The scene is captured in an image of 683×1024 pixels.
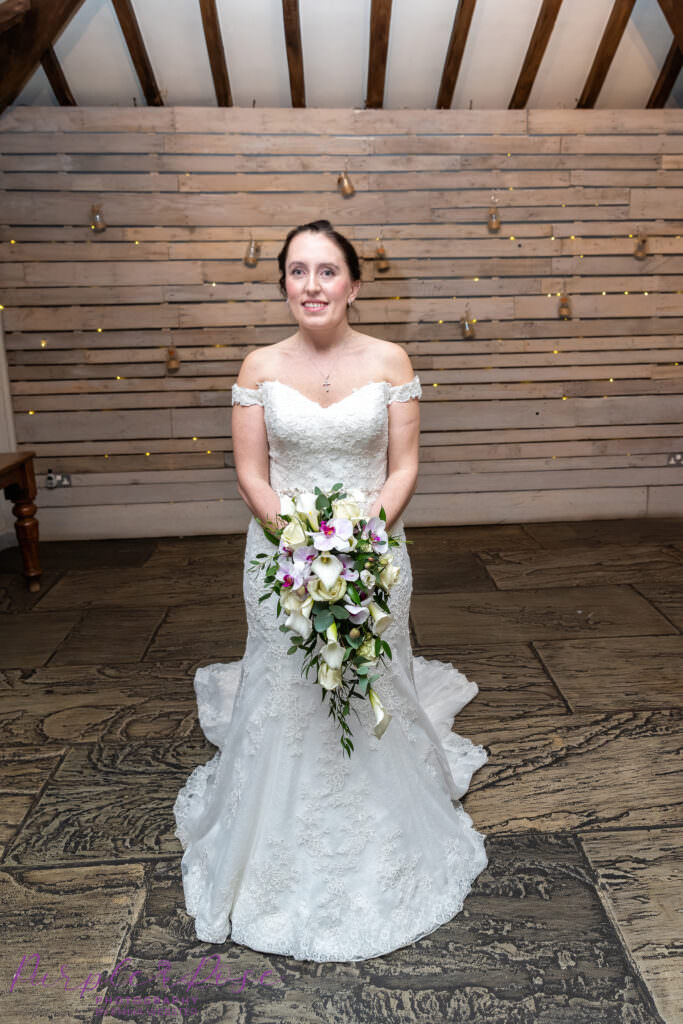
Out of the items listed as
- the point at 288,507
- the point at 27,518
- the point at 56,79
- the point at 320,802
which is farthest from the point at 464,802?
the point at 56,79

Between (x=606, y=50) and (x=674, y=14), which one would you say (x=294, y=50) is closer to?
(x=606, y=50)

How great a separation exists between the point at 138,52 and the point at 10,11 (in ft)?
3.07

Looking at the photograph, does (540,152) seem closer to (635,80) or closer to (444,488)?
(635,80)

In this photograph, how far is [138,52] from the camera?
4.88 meters

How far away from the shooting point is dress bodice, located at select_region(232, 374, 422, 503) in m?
2.19

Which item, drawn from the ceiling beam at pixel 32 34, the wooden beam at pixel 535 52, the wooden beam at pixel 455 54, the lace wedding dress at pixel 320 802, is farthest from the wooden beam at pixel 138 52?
the lace wedding dress at pixel 320 802

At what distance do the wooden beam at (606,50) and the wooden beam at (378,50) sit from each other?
4.74ft

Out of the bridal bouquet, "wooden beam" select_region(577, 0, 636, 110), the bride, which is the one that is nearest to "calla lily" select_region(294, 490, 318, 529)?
the bridal bouquet

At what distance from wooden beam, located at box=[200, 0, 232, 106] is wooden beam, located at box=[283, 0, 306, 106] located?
43 centimetres

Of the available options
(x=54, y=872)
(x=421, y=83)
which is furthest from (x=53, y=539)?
(x=421, y=83)

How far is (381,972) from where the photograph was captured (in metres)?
1.98

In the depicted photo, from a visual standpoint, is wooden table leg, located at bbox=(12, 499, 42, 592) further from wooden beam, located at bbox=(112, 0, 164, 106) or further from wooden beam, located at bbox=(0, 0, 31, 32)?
wooden beam, located at bbox=(112, 0, 164, 106)

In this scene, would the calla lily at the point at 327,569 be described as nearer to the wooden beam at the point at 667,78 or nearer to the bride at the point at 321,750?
the bride at the point at 321,750

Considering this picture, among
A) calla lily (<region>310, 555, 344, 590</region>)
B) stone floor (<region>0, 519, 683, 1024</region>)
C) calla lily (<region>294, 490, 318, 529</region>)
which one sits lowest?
stone floor (<region>0, 519, 683, 1024</region>)
